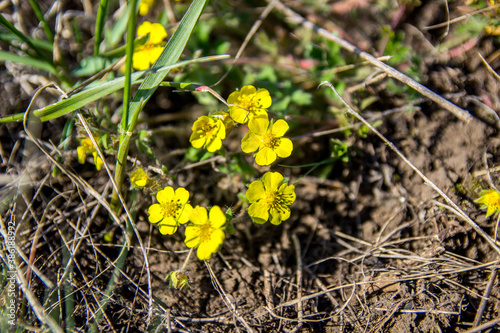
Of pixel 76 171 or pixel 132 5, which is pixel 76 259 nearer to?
pixel 76 171

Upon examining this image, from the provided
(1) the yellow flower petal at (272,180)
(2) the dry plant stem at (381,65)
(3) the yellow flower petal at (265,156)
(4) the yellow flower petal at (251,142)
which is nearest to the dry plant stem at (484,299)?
(2) the dry plant stem at (381,65)

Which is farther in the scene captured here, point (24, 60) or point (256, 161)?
point (24, 60)

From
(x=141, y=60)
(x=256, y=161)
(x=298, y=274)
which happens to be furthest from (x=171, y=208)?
(x=141, y=60)

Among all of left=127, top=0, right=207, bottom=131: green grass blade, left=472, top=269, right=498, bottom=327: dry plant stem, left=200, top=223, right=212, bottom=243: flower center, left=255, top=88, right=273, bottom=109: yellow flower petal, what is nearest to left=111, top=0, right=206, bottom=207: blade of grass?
left=127, top=0, right=207, bottom=131: green grass blade

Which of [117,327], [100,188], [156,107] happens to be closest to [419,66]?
[156,107]

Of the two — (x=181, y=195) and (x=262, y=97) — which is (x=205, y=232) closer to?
(x=181, y=195)

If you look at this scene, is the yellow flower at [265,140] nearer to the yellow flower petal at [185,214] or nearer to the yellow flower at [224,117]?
the yellow flower at [224,117]
